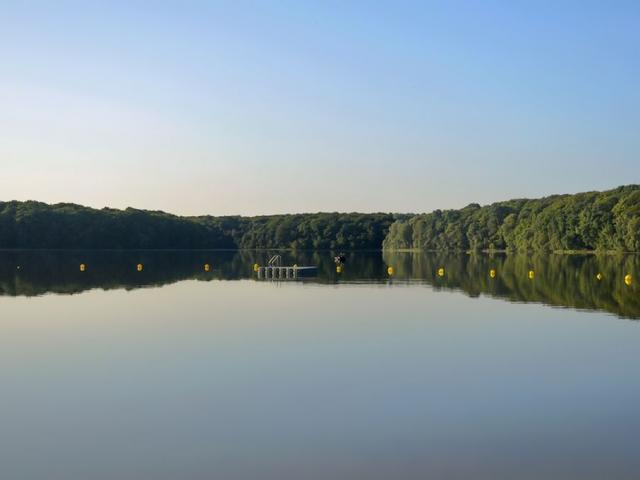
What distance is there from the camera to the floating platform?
81300 mm

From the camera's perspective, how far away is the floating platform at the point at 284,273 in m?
81.3

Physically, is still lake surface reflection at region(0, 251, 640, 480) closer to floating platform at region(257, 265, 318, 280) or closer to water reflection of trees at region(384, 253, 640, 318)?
water reflection of trees at region(384, 253, 640, 318)

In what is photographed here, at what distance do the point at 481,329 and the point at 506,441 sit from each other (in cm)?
2005

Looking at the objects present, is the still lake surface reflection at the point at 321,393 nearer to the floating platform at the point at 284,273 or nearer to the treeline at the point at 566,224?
the floating platform at the point at 284,273

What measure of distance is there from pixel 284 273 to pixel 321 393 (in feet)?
223

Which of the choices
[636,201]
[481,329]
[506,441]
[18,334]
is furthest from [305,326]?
[636,201]

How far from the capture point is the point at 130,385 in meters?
22.5

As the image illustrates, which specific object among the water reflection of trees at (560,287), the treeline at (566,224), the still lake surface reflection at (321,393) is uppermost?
the treeline at (566,224)

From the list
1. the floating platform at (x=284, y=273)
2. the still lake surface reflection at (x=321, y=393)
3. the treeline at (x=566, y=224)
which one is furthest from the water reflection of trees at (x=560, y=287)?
the treeline at (x=566, y=224)

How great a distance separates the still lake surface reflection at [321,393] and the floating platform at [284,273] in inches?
1394

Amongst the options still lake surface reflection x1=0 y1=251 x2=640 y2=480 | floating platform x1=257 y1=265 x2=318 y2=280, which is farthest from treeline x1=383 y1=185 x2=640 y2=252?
still lake surface reflection x1=0 y1=251 x2=640 y2=480

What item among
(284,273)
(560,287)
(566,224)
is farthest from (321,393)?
(566,224)

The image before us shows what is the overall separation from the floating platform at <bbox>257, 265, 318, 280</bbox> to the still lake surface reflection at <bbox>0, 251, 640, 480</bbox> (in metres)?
35.4

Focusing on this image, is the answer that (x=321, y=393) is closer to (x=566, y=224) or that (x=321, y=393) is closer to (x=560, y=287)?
(x=560, y=287)
